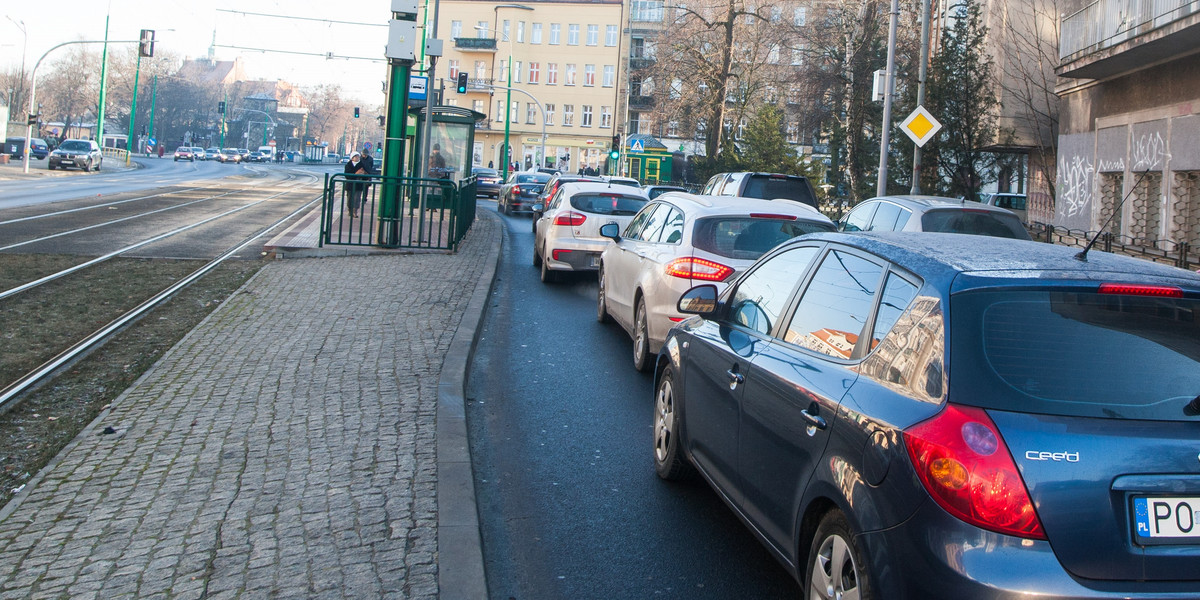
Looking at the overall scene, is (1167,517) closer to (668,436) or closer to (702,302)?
(702,302)

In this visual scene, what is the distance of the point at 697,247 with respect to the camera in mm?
8609

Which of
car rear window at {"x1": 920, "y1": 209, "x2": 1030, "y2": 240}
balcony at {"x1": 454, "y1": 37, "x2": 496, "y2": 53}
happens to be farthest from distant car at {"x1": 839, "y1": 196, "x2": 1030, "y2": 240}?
balcony at {"x1": 454, "y1": 37, "x2": 496, "y2": 53}

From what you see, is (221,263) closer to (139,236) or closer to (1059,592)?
(139,236)

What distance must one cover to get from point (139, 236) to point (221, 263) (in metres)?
4.29

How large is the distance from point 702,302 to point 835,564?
209 centimetres

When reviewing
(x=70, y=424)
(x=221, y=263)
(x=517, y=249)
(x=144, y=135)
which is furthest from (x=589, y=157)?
(x=70, y=424)

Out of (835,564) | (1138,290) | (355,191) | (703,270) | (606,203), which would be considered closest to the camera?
(1138,290)

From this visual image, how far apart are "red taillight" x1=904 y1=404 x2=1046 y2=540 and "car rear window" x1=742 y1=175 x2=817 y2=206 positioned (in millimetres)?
15656

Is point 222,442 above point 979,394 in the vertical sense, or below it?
below

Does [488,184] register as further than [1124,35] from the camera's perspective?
Yes

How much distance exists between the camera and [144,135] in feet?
382

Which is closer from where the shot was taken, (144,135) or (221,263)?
(221,263)

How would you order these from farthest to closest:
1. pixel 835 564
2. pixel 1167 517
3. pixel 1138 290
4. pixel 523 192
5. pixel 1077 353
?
pixel 523 192 < pixel 835 564 < pixel 1138 290 < pixel 1077 353 < pixel 1167 517

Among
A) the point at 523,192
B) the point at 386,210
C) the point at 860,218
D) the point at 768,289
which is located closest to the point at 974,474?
the point at 768,289
